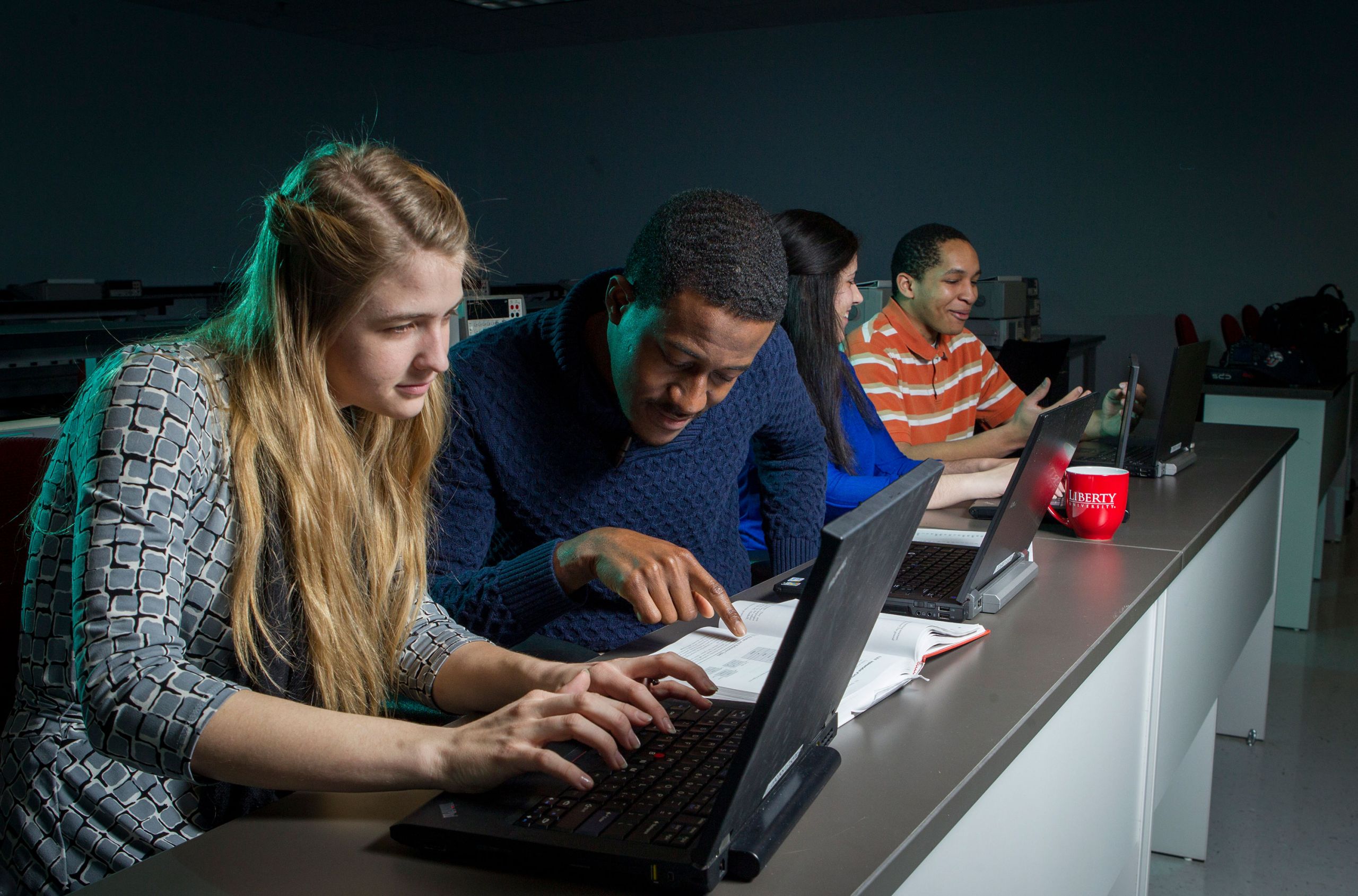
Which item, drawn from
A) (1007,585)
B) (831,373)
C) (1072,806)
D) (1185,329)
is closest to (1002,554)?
(1007,585)

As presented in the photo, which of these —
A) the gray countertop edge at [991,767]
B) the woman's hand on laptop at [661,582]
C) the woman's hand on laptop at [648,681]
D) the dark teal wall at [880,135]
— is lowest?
the gray countertop edge at [991,767]

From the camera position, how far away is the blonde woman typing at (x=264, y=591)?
0.76 metres

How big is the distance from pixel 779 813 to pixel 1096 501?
3.25ft

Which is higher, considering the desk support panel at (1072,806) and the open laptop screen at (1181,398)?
the open laptop screen at (1181,398)

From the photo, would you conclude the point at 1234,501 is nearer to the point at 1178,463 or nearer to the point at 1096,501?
the point at 1178,463

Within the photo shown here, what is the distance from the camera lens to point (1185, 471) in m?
2.09

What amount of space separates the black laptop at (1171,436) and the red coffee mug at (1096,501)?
1.18 ft

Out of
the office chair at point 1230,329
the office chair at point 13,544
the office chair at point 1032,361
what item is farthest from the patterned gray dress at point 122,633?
the office chair at point 1230,329

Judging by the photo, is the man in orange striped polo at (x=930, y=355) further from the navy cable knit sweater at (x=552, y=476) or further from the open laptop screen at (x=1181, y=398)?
the navy cable knit sweater at (x=552, y=476)

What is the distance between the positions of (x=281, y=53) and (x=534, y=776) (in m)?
6.97

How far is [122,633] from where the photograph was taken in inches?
30.8

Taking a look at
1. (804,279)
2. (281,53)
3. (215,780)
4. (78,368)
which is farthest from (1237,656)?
(281,53)

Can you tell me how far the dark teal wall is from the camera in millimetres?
5531

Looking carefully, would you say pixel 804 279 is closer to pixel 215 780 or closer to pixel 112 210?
pixel 215 780
